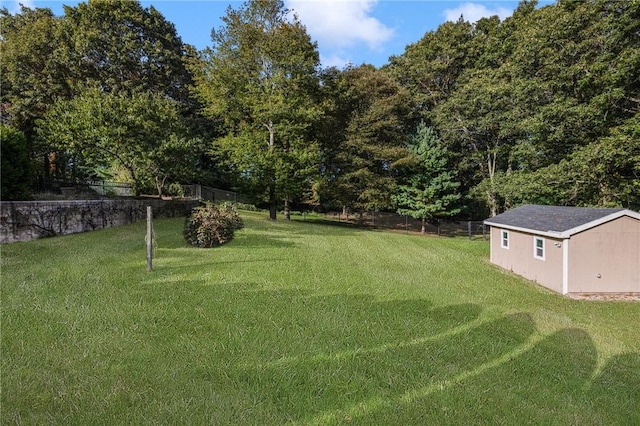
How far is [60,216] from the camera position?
9.86 m

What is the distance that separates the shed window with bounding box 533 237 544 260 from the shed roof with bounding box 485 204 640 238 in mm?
335

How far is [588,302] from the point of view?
30.7 ft

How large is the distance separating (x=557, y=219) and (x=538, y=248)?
118cm

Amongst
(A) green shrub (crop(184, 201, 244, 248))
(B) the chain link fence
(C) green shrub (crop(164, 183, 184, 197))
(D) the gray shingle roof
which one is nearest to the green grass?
(A) green shrub (crop(184, 201, 244, 248))

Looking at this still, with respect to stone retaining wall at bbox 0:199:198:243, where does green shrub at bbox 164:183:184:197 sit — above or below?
above

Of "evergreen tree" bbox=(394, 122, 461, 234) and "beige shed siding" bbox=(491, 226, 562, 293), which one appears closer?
"beige shed siding" bbox=(491, 226, 562, 293)

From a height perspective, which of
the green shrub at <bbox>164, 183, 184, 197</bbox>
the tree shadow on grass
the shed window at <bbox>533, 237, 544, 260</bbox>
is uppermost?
the green shrub at <bbox>164, 183, 184, 197</bbox>

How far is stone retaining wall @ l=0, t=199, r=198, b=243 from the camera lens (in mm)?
8695

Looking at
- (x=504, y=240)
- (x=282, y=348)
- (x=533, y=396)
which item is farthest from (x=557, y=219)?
(x=282, y=348)

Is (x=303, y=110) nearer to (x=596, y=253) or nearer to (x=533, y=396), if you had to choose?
(x=596, y=253)

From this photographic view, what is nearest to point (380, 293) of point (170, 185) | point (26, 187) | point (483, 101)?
point (26, 187)

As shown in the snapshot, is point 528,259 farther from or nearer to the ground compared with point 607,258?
nearer to the ground

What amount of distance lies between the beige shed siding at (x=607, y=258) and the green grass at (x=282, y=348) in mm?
2429

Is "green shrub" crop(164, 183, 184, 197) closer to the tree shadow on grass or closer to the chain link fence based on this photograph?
the chain link fence
